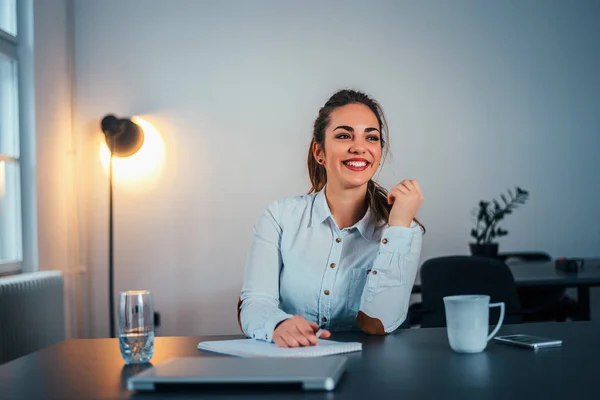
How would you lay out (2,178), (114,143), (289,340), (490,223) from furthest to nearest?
(114,143), (490,223), (2,178), (289,340)

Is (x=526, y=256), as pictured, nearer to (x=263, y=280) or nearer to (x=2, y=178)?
(x=263, y=280)

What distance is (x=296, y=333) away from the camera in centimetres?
136

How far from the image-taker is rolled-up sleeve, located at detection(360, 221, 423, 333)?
1627 millimetres

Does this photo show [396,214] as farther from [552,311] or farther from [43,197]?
[43,197]

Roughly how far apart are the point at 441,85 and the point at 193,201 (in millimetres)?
1750

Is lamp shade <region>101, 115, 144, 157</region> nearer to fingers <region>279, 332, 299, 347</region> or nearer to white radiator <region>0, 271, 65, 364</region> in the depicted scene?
white radiator <region>0, 271, 65, 364</region>

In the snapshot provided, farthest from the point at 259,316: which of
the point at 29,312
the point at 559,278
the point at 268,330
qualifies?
the point at 29,312

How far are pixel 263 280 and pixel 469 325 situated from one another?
692mm

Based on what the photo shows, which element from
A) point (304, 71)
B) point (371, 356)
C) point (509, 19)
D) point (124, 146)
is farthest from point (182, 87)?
point (371, 356)

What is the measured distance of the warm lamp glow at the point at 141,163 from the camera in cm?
405

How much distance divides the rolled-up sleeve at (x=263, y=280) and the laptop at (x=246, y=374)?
41 centimetres

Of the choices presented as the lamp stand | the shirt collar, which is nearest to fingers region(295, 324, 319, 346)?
the shirt collar

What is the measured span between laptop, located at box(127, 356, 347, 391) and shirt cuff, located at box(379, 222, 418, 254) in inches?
24.6

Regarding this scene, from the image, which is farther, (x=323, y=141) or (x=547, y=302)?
(x=547, y=302)
